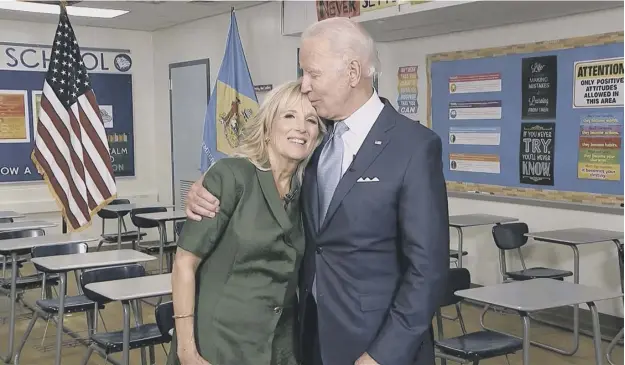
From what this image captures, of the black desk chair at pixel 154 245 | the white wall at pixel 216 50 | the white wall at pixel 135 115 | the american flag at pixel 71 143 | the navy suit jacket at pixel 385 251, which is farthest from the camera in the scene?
the white wall at pixel 135 115

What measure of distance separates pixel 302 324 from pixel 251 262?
0.74ft

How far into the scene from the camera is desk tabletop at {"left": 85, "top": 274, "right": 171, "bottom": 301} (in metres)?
3.19

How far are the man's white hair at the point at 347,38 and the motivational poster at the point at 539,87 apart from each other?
4090 mm

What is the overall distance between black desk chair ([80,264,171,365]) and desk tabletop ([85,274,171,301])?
0.14ft

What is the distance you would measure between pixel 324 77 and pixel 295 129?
0.15 meters

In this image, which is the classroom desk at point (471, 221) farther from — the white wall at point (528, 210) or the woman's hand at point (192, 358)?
the woman's hand at point (192, 358)

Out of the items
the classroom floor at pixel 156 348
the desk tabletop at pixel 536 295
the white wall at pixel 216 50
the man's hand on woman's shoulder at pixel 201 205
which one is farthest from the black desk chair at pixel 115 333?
the white wall at pixel 216 50

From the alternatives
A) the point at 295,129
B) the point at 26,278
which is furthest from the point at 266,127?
the point at 26,278

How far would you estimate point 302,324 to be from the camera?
1805 mm

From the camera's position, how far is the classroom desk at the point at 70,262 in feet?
12.8

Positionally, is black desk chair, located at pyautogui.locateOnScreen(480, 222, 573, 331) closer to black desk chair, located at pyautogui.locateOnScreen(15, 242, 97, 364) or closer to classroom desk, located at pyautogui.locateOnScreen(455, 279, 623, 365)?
classroom desk, located at pyautogui.locateOnScreen(455, 279, 623, 365)

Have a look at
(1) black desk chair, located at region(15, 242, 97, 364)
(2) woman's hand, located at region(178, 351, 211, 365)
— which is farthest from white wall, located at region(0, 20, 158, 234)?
(2) woman's hand, located at region(178, 351, 211, 365)

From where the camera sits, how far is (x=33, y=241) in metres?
Answer: 4.91

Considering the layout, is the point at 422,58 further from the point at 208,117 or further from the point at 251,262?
the point at 251,262
